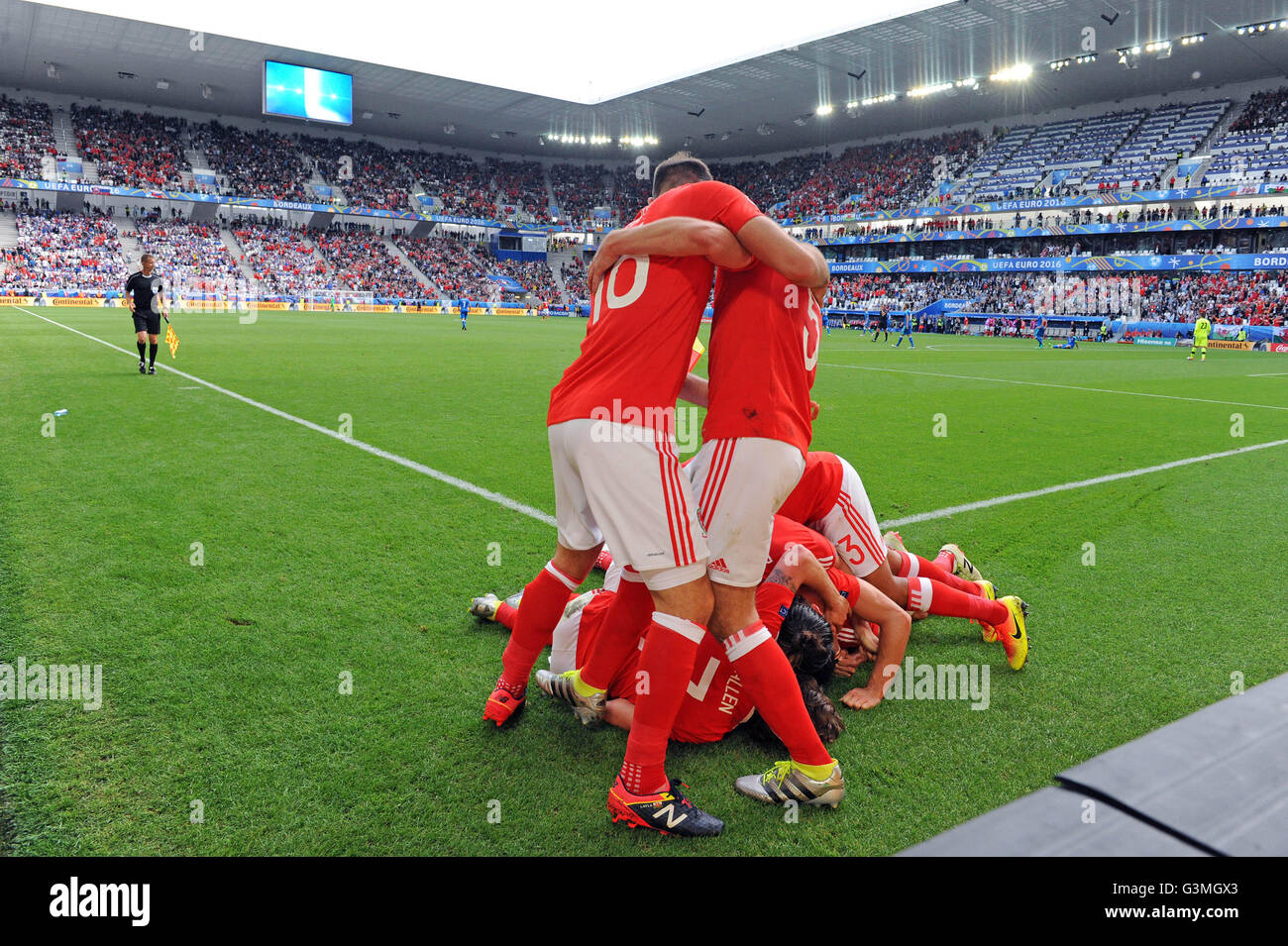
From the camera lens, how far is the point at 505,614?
4039 millimetres

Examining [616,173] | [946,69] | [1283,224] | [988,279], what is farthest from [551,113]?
[1283,224]

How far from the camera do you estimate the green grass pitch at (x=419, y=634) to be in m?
2.61

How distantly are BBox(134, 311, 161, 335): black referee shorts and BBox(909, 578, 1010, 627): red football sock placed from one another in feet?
43.4

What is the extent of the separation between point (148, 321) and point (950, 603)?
536 inches

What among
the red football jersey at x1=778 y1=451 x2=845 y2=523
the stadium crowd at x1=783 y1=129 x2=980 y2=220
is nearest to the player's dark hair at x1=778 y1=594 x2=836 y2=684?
the red football jersey at x1=778 y1=451 x2=845 y2=523

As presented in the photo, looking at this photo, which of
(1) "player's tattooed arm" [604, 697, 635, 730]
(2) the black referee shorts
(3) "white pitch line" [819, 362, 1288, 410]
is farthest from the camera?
(3) "white pitch line" [819, 362, 1288, 410]

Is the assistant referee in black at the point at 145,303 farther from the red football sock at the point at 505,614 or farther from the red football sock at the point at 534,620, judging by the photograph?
the red football sock at the point at 534,620

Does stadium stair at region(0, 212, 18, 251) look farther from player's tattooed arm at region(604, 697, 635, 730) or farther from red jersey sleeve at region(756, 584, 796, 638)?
red jersey sleeve at region(756, 584, 796, 638)

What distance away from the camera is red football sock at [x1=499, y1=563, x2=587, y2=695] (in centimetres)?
305

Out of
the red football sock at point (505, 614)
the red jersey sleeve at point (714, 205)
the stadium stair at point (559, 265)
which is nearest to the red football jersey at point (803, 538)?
the red football sock at point (505, 614)

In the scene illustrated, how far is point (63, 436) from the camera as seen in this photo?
316 inches

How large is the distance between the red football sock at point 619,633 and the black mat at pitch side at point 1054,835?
1.92 meters
